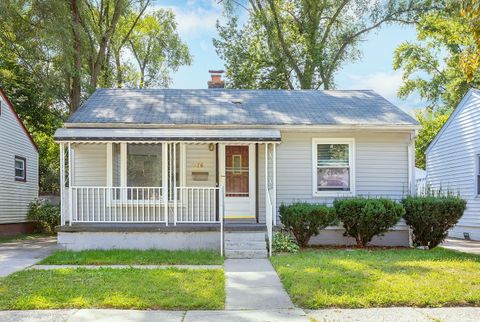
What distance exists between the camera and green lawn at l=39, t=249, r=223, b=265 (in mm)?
9242

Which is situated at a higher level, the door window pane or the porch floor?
the door window pane

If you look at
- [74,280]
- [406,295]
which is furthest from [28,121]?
[406,295]

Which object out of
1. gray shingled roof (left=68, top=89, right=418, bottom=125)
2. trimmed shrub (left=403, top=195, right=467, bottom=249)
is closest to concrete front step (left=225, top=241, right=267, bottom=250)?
gray shingled roof (left=68, top=89, right=418, bottom=125)

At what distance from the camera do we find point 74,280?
7539 mm

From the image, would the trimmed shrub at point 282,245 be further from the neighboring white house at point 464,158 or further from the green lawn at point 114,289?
the neighboring white house at point 464,158

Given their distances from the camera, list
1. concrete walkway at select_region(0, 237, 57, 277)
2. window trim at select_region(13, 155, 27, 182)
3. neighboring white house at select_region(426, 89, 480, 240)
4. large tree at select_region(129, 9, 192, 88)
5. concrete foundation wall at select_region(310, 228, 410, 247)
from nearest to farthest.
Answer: concrete walkway at select_region(0, 237, 57, 277), concrete foundation wall at select_region(310, 228, 410, 247), neighboring white house at select_region(426, 89, 480, 240), window trim at select_region(13, 155, 27, 182), large tree at select_region(129, 9, 192, 88)

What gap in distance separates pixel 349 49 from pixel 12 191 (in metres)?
19.3

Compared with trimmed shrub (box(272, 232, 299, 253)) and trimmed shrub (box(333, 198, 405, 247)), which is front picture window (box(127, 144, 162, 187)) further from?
trimmed shrub (box(333, 198, 405, 247))

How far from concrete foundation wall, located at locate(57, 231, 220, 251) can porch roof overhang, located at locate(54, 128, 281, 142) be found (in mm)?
2146

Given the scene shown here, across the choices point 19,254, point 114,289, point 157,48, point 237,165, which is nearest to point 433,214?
point 237,165

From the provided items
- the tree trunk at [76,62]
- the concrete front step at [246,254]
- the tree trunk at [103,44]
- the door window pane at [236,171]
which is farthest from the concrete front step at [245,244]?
the tree trunk at [103,44]

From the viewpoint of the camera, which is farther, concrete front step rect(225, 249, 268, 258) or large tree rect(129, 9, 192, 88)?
large tree rect(129, 9, 192, 88)

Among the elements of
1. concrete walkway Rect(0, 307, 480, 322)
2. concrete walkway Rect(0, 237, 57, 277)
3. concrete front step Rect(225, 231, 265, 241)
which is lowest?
concrete walkway Rect(0, 237, 57, 277)

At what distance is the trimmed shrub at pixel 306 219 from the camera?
1109cm
